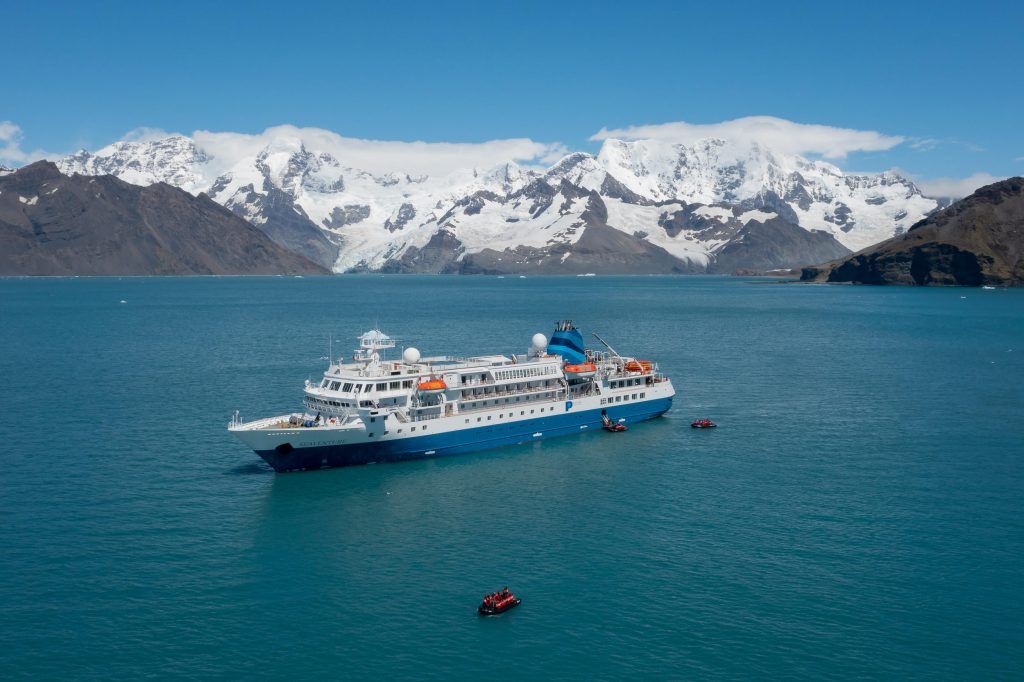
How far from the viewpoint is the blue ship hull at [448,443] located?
2682 inches

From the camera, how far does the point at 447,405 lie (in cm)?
7556

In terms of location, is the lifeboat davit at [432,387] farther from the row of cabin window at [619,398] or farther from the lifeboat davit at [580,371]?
the row of cabin window at [619,398]

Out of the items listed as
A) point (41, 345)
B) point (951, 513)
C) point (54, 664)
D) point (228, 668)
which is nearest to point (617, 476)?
point (951, 513)

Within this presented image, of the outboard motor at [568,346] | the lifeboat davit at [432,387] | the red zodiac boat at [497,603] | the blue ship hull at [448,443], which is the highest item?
the outboard motor at [568,346]

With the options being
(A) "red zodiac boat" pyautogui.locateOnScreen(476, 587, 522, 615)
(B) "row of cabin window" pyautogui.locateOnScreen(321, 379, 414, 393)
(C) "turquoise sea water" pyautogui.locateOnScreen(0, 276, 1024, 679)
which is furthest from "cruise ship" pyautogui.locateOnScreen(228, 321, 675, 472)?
(A) "red zodiac boat" pyautogui.locateOnScreen(476, 587, 522, 615)

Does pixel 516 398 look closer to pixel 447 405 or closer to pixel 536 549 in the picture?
pixel 447 405

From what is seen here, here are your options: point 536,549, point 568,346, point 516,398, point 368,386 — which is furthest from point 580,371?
point 536,549

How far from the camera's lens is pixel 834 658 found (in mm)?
40250

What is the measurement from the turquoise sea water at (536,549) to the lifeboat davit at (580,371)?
21.6ft

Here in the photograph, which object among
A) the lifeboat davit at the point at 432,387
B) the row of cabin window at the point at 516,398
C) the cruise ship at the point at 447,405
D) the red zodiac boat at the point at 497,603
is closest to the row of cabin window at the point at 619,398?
the cruise ship at the point at 447,405

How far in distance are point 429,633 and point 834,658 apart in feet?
61.9

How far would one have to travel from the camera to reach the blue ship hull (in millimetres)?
68125

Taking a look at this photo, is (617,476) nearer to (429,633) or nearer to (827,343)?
(429,633)

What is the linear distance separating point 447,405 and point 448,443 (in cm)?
346
